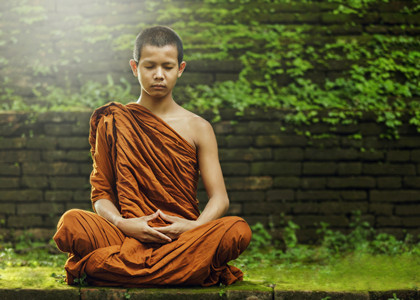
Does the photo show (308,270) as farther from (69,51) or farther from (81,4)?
(81,4)

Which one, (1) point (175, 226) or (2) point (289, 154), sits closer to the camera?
(1) point (175, 226)

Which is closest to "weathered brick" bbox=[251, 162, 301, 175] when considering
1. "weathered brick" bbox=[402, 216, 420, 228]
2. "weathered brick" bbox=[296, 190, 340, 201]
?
"weathered brick" bbox=[296, 190, 340, 201]

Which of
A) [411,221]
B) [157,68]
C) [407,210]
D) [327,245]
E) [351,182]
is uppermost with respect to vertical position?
[157,68]

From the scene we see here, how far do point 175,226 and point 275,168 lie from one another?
8.75 ft

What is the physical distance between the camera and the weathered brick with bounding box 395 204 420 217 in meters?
5.39

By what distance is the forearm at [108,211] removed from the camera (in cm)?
294

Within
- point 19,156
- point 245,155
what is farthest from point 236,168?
point 19,156

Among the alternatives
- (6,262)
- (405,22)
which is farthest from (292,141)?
(6,262)

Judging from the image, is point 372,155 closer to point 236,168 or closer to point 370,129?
point 370,129

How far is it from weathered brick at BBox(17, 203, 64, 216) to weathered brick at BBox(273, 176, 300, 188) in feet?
7.68

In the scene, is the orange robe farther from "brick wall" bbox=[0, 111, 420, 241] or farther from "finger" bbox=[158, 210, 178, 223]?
"brick wall" bbox=[0, 111, 420, 241]

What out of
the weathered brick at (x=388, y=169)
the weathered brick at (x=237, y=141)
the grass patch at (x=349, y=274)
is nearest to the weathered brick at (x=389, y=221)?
the weathered brick at (x=388, y=169)

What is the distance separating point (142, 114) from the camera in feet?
10.2

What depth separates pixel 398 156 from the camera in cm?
539
